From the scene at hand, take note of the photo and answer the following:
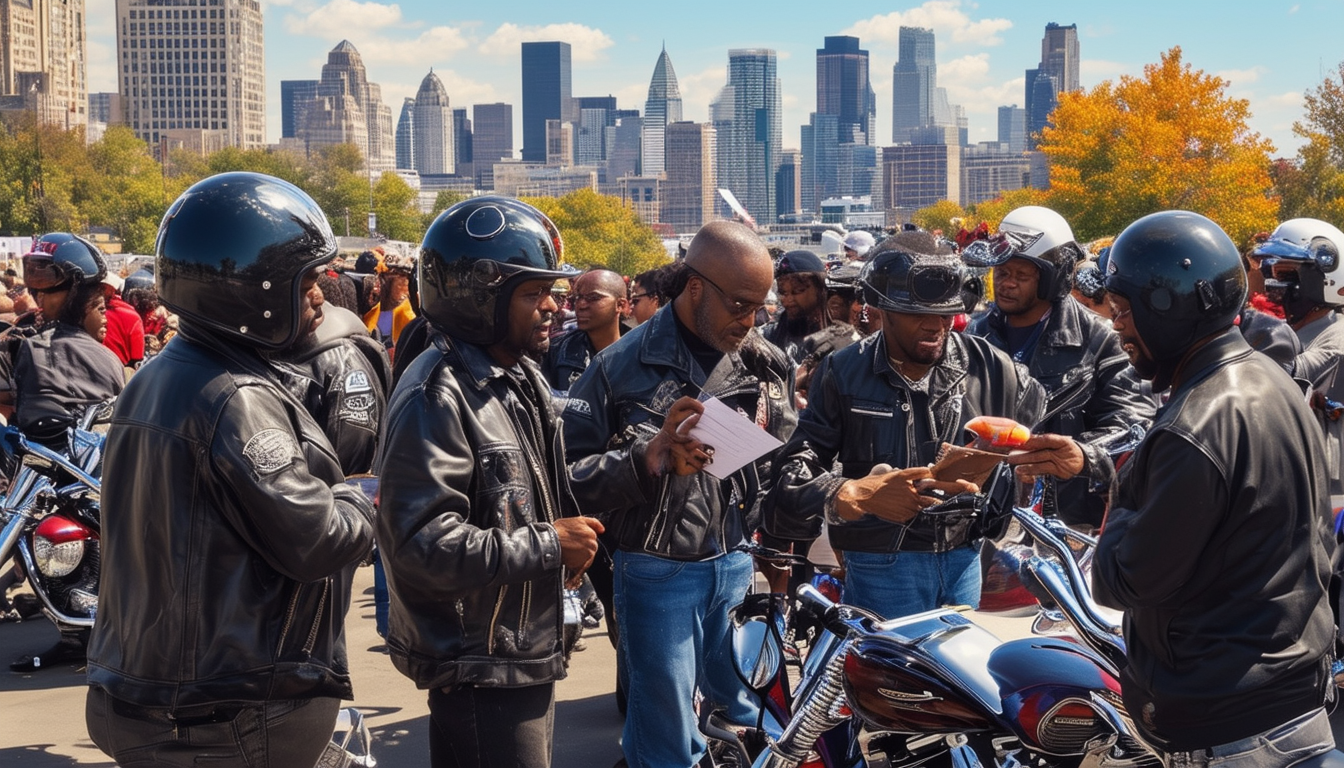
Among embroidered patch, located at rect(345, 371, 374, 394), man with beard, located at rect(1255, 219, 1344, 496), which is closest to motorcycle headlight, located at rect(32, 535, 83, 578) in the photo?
embroidered patch, located at rect(345, 371, 374, 394)

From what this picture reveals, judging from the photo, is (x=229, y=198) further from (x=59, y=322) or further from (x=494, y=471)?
(x=59, y=322)

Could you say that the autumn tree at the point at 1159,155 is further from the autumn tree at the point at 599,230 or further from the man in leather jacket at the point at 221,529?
the autumn tree at the point at 599,230

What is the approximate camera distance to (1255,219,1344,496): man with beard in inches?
250

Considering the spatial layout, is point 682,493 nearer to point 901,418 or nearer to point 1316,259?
point 901,418

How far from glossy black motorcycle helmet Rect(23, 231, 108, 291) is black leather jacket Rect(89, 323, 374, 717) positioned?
191 inches

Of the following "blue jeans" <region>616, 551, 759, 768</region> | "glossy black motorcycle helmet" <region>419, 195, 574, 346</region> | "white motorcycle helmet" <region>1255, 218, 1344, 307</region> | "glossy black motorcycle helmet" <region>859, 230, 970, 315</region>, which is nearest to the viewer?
"glossy black motorcycle helmet" <region>419, 195, 574, 346</region>

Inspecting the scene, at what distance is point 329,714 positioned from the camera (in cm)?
309

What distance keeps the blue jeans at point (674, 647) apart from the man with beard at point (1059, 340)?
65.8 inches

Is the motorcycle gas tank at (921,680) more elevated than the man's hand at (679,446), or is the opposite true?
the man's hand at (679,446)

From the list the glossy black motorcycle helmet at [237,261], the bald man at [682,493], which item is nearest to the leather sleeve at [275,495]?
the glossy black motorcycle helmet at [237,261]

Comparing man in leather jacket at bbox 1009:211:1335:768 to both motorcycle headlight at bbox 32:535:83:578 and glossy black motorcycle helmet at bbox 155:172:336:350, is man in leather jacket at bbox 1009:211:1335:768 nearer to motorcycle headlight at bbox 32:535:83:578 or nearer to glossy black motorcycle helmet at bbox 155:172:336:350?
glossy black motorcycle helmet at bbox 155:172:336:350

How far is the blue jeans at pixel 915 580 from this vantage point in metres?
4.48

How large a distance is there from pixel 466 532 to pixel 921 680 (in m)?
1.20

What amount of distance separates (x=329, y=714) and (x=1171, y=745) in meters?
1.82
